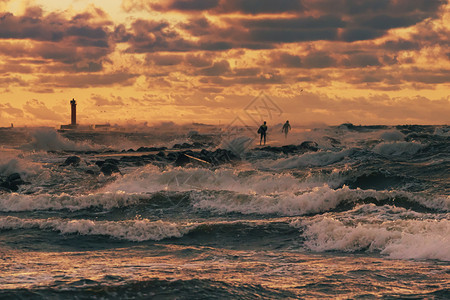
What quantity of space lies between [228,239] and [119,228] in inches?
113

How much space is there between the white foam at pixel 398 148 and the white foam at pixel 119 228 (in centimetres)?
2645

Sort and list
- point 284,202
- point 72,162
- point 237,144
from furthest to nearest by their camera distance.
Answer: point 237,144, point 72,162, point 284,202

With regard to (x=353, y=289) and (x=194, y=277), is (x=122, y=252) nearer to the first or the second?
(x=194, y=277)

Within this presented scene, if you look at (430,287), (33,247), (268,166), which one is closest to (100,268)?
(33,247)

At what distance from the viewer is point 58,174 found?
28375 millimetres

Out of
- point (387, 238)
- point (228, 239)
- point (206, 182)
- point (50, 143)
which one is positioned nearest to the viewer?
point (387, 238)

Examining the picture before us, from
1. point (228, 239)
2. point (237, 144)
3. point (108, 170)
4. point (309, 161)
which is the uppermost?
point (237, 144)

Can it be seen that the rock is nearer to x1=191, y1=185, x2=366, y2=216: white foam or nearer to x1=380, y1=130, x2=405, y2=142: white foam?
x1=191, y1=185, x2=366, y2=216: white foam

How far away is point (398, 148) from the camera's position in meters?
39.2

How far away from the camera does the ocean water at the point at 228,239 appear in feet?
28.9

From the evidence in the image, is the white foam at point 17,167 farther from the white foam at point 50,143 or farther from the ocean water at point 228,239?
the white foam at point 50,143

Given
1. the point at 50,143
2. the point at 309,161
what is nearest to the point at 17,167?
the point at 309,161

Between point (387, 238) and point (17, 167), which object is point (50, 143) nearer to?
point (17, 167)

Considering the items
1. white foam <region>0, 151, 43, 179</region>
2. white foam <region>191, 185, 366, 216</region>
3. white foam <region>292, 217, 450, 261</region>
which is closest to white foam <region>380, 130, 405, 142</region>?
white foam <region>0, 151, 43, 179</region>
